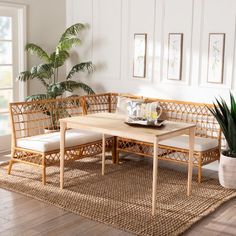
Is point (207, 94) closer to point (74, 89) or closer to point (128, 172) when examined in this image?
point (128, 172)

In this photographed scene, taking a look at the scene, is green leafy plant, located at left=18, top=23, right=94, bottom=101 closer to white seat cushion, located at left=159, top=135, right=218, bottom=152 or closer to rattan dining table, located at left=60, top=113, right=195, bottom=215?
rattan dining table, located at left=60, top=113, right=195, bottom=215

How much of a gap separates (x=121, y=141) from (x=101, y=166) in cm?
41

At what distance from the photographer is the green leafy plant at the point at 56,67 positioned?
579cm

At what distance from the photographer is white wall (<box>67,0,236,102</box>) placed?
499 cm

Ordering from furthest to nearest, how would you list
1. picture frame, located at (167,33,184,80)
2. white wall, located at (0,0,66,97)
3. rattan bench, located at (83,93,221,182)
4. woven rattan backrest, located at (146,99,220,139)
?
→ white wall, located at (0,0,66,97) < picture frame, located at (167,33,184,80) < woven rattan backrest, located at (146,99,220,139) < rattan bench, located at (83,93,221,182)

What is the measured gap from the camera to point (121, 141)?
5387 mm

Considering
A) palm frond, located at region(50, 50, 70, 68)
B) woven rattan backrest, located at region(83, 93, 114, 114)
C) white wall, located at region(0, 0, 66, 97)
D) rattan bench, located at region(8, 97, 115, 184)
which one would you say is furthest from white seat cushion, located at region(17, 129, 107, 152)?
white wall, located at region(0, 0, 66, 97)

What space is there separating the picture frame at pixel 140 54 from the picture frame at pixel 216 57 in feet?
3.05

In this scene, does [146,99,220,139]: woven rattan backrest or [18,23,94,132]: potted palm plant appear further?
[18,23,94,132]: potted palm plant

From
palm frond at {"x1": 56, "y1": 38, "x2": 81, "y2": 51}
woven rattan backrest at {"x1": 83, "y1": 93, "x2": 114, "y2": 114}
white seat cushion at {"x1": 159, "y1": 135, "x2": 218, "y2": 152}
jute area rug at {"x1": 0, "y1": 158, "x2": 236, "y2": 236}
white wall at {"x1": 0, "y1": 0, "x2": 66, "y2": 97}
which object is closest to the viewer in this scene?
jute area rug at {"x1": 0, "y1": 158, "x2": 236, "y2": 236}

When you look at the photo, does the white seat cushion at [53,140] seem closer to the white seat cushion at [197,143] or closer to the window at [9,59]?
the white seat cushion at [197,143]

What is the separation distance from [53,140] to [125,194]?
0.95m

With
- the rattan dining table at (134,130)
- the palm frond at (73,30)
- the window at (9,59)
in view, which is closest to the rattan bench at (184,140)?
the rattan dining table at (134,130)

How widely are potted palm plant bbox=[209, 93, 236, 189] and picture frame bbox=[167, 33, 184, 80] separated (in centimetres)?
95
